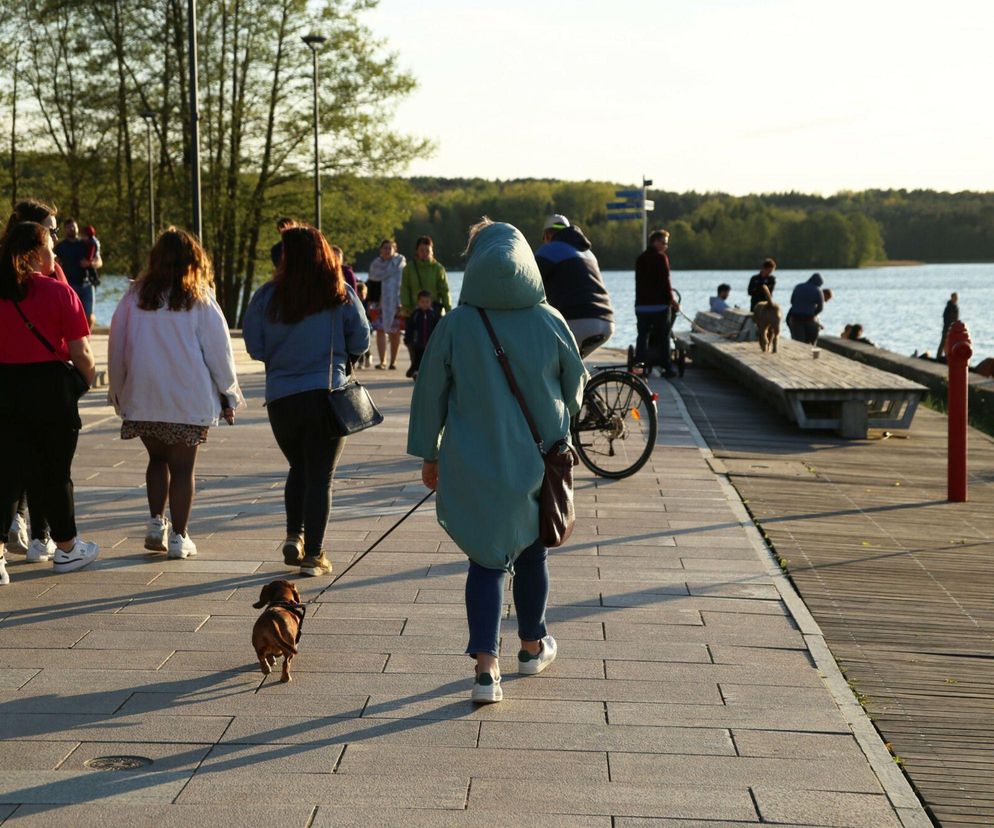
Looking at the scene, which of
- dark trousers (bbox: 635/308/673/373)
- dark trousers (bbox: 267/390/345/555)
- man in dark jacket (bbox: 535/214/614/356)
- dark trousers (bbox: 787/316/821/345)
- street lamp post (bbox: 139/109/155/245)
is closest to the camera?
dark trousers (bbox: 267/390/345/555)

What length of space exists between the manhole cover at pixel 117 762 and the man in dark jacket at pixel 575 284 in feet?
18.7

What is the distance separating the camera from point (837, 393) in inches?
523

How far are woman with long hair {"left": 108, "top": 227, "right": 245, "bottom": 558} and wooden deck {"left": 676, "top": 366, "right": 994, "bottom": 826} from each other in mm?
3038

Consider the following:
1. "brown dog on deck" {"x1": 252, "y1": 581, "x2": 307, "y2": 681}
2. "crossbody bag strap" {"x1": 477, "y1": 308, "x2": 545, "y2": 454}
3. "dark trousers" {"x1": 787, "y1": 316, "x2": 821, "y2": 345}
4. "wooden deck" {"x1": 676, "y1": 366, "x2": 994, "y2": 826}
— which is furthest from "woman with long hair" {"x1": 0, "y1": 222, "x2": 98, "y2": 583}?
"dark trousers" {"x1": 787, "y1": 316, "x2": 821, "y2": 345}

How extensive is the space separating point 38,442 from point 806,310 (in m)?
21.9

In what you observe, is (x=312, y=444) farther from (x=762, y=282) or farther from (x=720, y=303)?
(x=720, y=303)

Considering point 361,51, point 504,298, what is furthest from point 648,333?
point 361,51

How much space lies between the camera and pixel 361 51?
39469 millimetres

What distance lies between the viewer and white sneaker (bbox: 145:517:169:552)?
716 centimetres

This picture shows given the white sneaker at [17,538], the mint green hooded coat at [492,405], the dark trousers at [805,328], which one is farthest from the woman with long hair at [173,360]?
the dark trousers at [805,328]

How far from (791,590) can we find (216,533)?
3.17 meters

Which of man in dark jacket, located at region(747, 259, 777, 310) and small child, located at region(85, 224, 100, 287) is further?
man in dark jacket, located at region(747, 259, 777, 310)

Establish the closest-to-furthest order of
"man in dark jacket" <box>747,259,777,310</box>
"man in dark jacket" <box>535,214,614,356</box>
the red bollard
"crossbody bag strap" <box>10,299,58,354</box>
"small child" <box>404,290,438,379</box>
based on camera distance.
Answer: "crossbody bag strap" <box>10,299,58,354</box> → the red bollard → "man in dark jacket" <box>535,214,614,356</box> → "small child" <box>404,290,438,379</box> → "man in dark jacket" <box>747,259,777,310</box>

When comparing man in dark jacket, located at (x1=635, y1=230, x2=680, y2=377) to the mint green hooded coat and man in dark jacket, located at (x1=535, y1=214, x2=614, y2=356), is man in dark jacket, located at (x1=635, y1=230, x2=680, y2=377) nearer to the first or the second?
man in dark jacket, located at (x1=535, y1=214, x2=614, y2=356)
